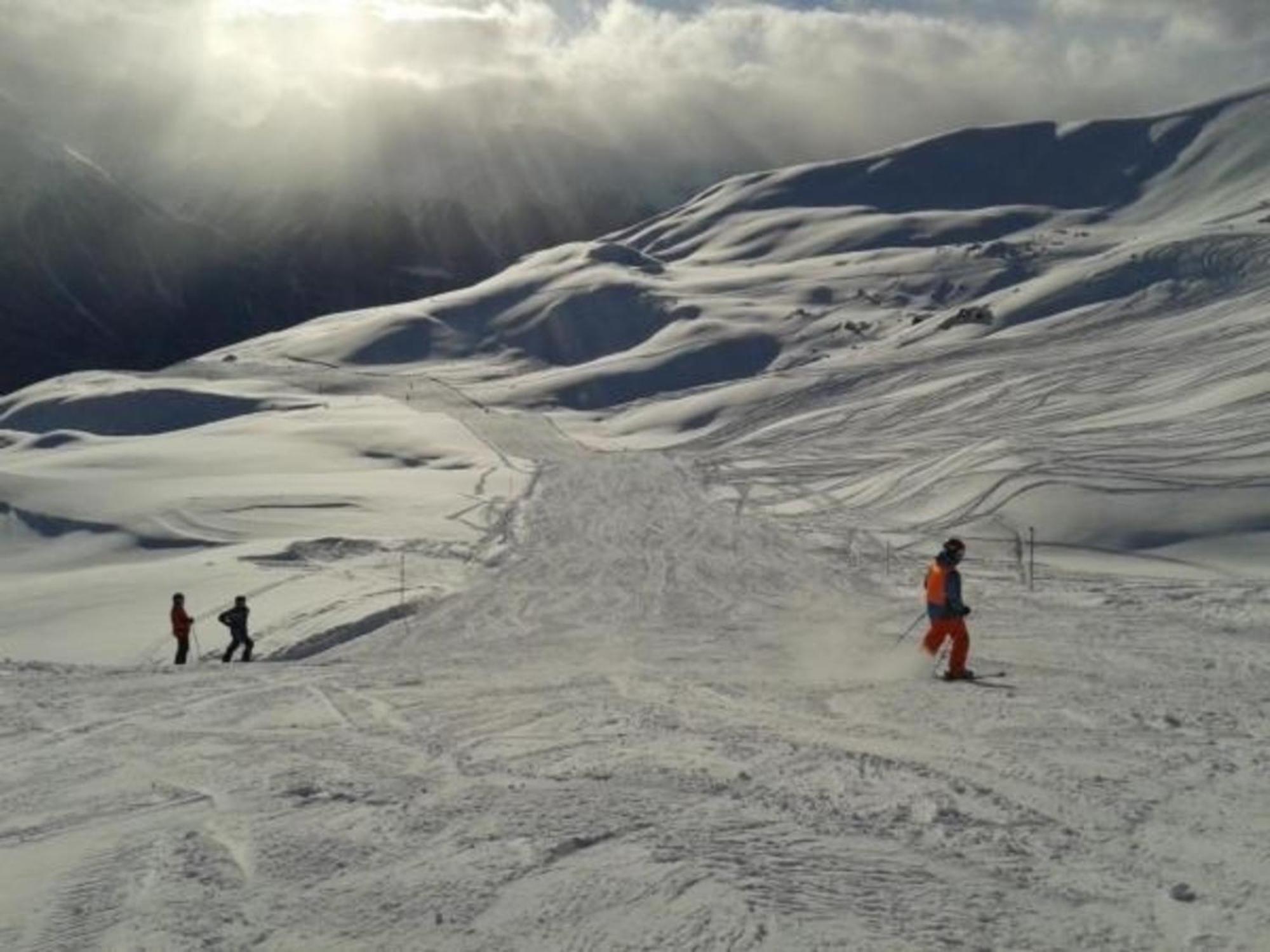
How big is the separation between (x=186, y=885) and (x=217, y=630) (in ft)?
42.9

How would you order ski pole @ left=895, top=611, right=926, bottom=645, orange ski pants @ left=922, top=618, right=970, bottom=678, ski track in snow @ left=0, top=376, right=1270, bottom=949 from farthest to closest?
ski pole @ left=895, top=611, right=926, bottom=645 < orange ski pants @ left=922, top=618, right=970, bottom=678 < ski track in snow @ left=0, top=376, right=1270, bottom=949

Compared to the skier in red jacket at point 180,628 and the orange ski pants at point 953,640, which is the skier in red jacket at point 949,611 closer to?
the orange ski pants at point 953,640

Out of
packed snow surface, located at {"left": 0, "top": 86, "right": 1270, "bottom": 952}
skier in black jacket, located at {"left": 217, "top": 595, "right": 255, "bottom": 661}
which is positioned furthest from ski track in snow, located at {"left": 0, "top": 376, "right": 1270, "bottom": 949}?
skier in black jacket, located at {"left": 217, "top": 595, "right": 255, "bottom": 661}

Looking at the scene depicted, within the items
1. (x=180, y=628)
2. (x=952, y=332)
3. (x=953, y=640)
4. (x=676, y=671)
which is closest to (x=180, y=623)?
(x=180, y=628)

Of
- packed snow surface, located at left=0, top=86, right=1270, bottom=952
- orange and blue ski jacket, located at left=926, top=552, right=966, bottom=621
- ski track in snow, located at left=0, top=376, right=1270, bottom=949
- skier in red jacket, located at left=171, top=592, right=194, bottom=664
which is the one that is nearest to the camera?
ski track in snow, located at left=0, top=376, right=1270, bottom=949

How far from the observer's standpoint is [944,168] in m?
153

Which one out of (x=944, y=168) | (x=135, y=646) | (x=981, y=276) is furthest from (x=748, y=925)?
(x=944, y=168)

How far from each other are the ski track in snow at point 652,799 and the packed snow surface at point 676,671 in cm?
4

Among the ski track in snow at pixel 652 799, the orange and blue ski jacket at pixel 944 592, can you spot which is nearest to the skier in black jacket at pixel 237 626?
the ski track in snow at pixel 652 799

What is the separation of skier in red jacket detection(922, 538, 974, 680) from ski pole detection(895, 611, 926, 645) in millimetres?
2142

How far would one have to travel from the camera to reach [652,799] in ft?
27.8

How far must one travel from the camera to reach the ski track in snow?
662 cm

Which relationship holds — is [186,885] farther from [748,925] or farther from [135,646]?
[135,646]

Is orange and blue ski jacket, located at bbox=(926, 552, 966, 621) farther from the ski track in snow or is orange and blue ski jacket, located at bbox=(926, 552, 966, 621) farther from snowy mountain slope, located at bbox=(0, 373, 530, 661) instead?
snowy mountain slope, located at bbox=(0, 373, 530, 661)
